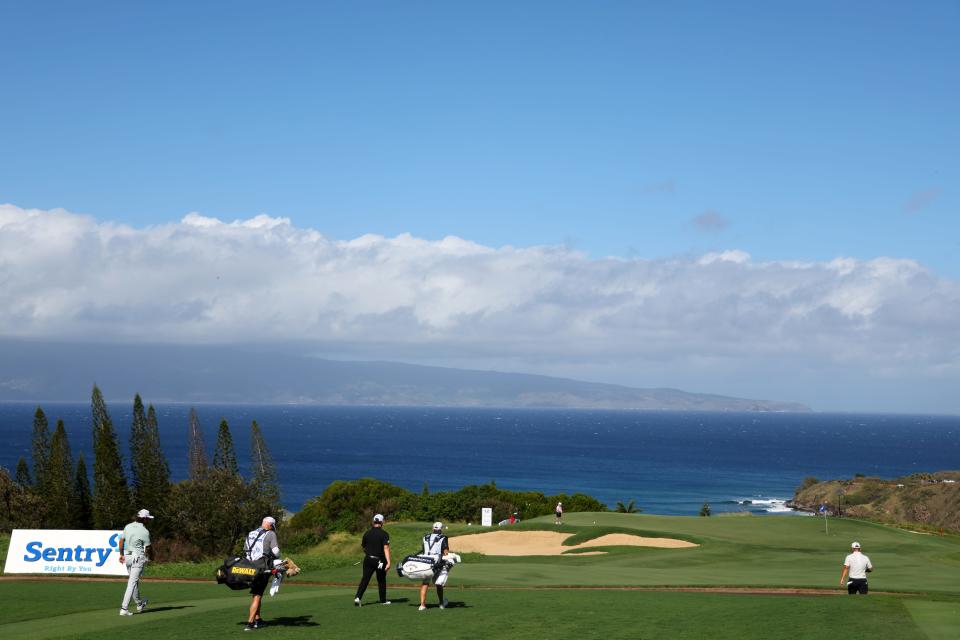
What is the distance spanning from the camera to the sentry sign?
99.9 feet

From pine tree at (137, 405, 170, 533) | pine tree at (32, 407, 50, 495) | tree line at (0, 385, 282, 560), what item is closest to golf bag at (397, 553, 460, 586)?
tree line at (0, 385, 282, 560)

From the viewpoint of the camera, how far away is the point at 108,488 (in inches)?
3364

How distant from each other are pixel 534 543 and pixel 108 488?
53.4 metres

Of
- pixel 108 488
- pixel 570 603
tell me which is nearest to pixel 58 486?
pixel 108 488

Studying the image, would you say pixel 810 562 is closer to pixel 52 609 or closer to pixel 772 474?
pixel 52 609

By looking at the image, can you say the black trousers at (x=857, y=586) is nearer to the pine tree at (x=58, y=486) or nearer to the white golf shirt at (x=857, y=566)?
the white golf shirt at (x=857, y=566)

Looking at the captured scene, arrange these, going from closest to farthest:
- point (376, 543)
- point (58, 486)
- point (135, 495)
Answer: point (376, 543) < point (58, 486) < point (135, 495)

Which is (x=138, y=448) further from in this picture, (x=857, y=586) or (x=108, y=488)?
(x=857, y=586)

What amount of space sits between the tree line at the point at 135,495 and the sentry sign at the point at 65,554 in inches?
1685

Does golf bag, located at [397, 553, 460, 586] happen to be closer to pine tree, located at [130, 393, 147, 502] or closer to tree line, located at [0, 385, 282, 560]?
tree line, located at [0, 385, 282, 560]

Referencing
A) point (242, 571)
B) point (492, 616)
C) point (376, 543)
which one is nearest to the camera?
point (242, 571)

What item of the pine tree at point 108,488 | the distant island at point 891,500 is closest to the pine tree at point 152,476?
the pine tree at point 108,488

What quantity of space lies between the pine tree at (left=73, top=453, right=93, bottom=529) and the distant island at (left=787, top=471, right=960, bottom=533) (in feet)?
211

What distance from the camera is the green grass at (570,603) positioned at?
57.8 feet
